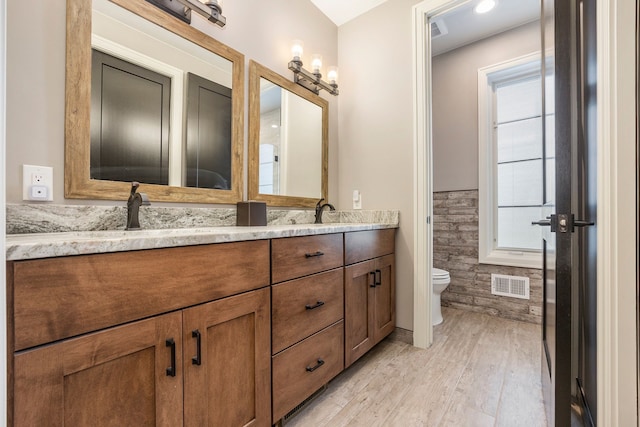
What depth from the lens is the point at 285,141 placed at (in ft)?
6.67

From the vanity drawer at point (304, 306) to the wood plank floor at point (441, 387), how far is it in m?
0.39

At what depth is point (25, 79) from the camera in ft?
3.31

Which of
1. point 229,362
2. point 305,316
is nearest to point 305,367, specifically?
point 305,316

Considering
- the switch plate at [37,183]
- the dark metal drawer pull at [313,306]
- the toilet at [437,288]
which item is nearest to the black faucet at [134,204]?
the switch plate at [37,183]

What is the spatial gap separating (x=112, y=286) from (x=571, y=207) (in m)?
1.43

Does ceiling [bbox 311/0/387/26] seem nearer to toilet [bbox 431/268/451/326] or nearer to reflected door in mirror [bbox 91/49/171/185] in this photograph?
reflected door in mirror [bbox 91/49/171/185]

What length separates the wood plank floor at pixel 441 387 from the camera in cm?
131

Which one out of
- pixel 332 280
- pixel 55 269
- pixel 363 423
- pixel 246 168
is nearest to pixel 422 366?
pixel 363 423

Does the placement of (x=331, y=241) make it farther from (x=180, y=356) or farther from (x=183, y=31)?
(x=183, y=31)

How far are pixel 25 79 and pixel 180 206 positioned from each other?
0.70m

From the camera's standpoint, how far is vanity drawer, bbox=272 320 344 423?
3.87 feet

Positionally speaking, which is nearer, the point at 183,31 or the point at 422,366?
the point at 183,31

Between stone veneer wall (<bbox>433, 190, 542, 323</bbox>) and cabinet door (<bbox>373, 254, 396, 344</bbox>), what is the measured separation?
117cm

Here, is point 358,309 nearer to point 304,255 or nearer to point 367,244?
point 367,244
